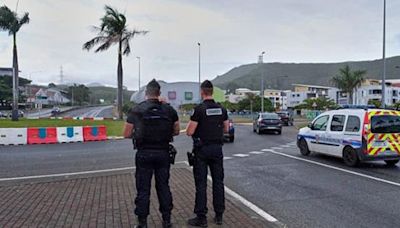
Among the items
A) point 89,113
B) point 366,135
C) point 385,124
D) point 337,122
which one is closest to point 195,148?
point 366,135

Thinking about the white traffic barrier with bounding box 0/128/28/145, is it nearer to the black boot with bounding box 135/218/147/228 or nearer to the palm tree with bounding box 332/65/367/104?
the black boot with bounding box 135/218/147/228

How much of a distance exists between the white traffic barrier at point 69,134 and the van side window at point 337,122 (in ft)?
45.1

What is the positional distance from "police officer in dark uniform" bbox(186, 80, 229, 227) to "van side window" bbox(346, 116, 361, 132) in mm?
6930

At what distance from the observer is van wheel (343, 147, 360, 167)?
11.2 m

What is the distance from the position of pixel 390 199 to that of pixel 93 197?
5.38m

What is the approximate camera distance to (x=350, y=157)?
1142 cm

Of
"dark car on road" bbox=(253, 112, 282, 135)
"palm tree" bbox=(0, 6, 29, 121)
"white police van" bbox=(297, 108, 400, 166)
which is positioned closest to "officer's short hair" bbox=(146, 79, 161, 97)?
"white police van" bbox=(297, 108, 400, 166)

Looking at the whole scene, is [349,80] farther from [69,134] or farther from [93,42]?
[69,134]

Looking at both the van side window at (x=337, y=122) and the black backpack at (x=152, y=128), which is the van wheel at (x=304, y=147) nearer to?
the van side window at (x=337, y=122)

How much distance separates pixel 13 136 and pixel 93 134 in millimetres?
4060

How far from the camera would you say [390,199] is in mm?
7297

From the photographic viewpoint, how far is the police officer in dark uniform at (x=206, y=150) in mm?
5492

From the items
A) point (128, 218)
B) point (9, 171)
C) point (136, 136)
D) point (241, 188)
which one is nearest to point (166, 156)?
point (136, 136)

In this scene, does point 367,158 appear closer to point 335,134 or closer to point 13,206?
point 335,134
